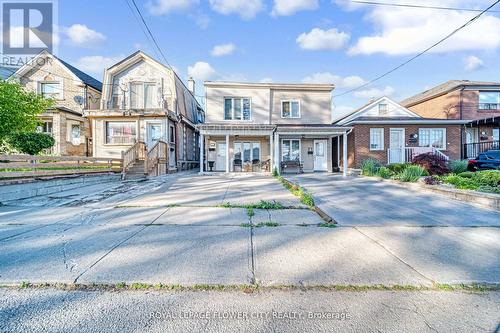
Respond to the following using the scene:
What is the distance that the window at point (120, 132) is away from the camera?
52.4ft

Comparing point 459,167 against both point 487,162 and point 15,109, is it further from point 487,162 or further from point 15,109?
point 15,109

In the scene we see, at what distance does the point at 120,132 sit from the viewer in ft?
52.7

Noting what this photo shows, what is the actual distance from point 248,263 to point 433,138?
18.4m

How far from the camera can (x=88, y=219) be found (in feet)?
16.3

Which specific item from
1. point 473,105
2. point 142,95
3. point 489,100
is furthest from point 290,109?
point 489,100

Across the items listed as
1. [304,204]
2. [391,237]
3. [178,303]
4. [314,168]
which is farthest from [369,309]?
[314,168]

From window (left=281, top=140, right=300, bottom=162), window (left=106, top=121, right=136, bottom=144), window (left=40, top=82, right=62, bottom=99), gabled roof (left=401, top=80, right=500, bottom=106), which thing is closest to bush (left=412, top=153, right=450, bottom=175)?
window (left=281, top=140, right=300, bottom=162)

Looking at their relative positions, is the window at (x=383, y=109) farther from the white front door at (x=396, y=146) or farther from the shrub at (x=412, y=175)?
the shrub at (x=412, y=175)

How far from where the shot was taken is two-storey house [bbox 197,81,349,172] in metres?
16.6

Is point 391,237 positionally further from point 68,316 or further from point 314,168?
point 314,168

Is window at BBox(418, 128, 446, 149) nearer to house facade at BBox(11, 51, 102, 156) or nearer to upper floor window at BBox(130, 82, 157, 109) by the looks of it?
upper floor window at BBox(130, 82, 157, 109)

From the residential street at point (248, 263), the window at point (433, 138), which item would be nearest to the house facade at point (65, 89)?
the residential street at point (248, 263)

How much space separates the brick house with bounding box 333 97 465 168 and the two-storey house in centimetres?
215

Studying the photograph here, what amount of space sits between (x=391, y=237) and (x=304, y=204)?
2.50 metres
